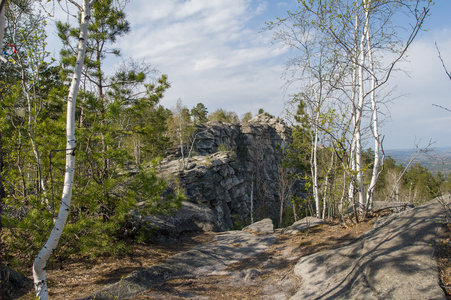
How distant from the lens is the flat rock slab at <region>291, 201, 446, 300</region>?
12.0 feet

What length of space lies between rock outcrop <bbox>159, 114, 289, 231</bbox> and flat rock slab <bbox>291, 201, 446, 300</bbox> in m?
15.3

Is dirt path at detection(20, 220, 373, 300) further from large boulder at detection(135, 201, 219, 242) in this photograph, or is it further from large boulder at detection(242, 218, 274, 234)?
large boulder at detection(242, 218, 274, 234)

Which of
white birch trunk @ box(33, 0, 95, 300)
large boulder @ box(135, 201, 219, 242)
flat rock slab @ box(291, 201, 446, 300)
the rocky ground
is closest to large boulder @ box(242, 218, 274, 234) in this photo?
large boulder @ box(135, 201, 219, 242)

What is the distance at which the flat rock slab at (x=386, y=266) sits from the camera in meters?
3.67

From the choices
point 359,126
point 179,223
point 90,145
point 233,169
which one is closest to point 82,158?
point 90,145

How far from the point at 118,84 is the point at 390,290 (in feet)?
26.0

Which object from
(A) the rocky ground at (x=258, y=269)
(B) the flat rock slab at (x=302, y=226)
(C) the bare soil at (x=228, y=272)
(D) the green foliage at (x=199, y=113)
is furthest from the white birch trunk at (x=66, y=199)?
(D) the green foliage at (x=199, y=113)

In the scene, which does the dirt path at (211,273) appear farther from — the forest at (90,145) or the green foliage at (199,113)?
the green foliage at (199,113)

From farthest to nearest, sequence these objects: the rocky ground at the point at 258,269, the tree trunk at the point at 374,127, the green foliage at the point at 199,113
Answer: the green foliage at the point at 199,113
the tree trunk at the point at 374,127
the rocky ground at the point at 258,269

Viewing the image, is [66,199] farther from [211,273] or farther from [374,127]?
[374,127]

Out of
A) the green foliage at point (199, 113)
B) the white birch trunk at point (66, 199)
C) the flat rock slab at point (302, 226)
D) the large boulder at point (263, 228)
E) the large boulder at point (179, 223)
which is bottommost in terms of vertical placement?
the large boulder at point (263, 228)

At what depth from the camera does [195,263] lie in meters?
7.34

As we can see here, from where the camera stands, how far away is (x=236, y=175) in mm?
38219

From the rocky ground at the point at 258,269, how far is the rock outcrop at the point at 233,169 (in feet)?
41.8
